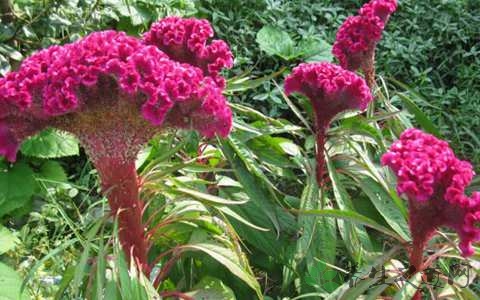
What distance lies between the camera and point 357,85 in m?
2.56

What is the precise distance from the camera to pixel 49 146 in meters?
3.93

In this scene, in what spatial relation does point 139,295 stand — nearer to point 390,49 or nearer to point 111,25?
point 111,25

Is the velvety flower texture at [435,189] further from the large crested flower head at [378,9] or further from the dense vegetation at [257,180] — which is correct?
the large crested flower head at [378,9]

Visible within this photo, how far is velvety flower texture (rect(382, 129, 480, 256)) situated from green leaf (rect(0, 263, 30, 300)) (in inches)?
69.0

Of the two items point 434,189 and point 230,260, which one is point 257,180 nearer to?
point 230,260

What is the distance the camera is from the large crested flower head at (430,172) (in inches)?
76.0

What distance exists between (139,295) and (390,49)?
143 inches

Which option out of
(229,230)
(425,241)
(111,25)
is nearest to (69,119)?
(229,230)

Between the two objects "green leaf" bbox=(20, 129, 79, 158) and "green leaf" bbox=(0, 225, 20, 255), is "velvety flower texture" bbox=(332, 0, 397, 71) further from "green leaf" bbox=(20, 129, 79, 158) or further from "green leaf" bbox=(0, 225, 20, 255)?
"green leaf" bbox=(0, 225, 20, 255)

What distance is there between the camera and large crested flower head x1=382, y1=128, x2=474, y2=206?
6.34ft

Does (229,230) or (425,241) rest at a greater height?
(425,241)

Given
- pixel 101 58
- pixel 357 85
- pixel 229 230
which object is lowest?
pixel 229 230

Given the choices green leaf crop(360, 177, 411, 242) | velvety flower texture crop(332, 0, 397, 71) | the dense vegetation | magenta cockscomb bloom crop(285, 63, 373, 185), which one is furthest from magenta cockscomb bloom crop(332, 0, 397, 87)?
green leaf crop(360, 177, 411, 242)

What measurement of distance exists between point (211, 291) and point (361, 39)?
1350 millimetres
